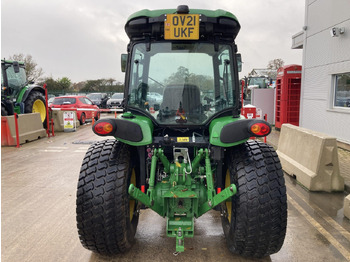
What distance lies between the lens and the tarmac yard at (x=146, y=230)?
3.43m

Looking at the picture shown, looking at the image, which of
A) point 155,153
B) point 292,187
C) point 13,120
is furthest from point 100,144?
point 13,120

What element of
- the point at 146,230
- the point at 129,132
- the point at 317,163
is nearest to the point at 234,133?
the point at 129,132

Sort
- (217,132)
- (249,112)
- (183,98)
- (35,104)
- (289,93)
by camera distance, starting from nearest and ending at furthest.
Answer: (217,132) → (183,98) → (249,112) → (289,93) → (35,104)

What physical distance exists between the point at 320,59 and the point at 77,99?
11.1 meters

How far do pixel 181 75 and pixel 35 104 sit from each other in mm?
10858

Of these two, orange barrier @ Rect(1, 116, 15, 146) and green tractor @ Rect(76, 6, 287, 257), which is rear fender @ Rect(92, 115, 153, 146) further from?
orange barrier @ Rect(1, 116, 15, 146)

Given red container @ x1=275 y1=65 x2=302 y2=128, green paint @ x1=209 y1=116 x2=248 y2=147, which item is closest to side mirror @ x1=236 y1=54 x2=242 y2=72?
green paint @ x1=209 y1=116 x2=248 y2=147

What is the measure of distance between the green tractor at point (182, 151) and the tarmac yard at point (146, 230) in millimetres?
350

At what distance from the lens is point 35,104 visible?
1281cm

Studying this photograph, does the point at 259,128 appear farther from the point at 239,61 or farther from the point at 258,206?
the point at 239,61

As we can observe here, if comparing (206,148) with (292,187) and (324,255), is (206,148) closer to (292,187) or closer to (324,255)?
(324,255)

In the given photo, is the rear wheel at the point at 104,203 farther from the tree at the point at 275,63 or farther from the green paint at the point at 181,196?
the tree at the point at 275,63

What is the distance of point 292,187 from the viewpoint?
5840 mm

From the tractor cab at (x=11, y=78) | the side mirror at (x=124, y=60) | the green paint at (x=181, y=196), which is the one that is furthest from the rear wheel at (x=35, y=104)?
the green paint at (x=181, y=196)
